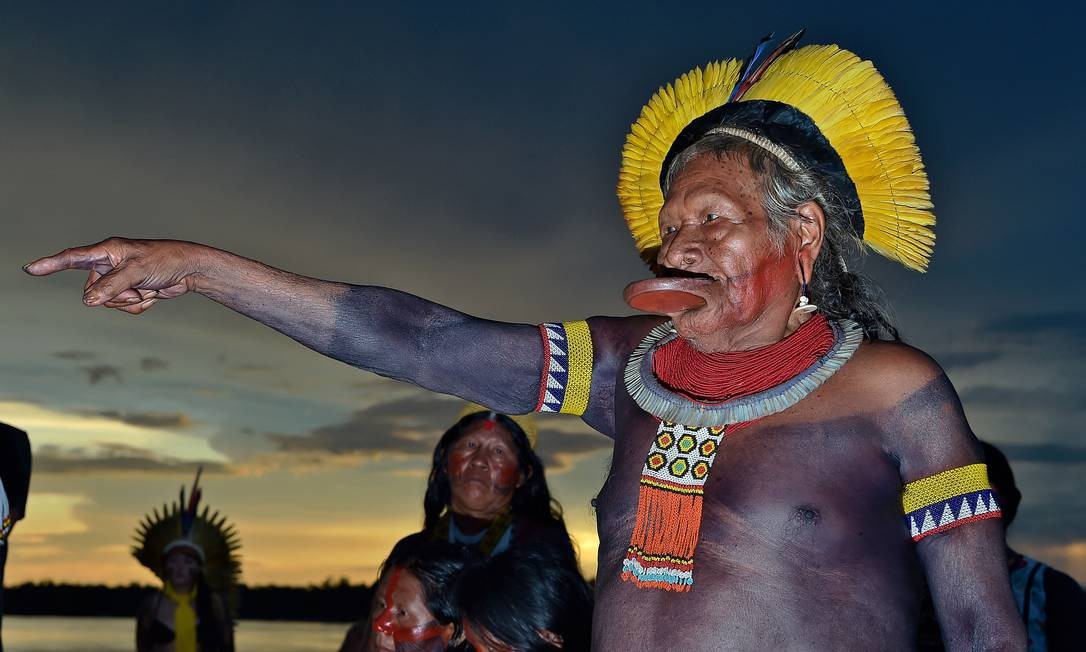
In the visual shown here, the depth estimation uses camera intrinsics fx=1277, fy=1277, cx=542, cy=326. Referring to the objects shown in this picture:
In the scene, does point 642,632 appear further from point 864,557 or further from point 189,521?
point 189,521

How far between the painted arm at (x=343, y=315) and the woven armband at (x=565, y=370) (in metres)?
0.02

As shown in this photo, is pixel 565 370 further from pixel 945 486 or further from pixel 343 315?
pixel 945 486

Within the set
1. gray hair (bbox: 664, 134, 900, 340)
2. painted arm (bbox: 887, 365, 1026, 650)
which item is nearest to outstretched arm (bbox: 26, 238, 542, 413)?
gray hair (bbox: 664, 134, 900, 340)

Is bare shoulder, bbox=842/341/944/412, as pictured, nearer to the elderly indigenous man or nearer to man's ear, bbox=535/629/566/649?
the elderly indigenous man

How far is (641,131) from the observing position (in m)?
3.07

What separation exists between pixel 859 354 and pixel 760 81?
0.67 m

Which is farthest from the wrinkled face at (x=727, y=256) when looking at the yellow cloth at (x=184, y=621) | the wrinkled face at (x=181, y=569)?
the wrinkled face at (x=181, y=569)

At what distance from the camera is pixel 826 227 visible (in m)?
2.83

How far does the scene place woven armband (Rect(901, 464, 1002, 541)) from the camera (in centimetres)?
241

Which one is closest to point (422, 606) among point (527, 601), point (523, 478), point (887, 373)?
point (527, 601)

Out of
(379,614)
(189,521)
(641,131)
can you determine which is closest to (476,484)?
(379,614)

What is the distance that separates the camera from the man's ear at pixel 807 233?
2.76 metres

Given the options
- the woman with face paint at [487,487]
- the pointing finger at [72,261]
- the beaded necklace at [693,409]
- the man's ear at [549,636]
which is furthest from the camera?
the woman with face paint at [487,487]

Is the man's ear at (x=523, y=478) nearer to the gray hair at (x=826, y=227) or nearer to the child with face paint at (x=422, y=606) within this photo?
the child with face paint at (x=422, y=606)
